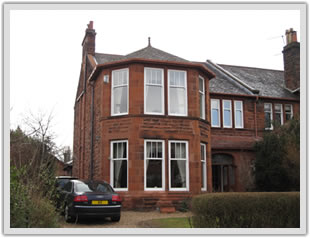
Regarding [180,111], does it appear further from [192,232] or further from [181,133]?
[192,232]

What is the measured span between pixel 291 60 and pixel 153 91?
1322 centimetres

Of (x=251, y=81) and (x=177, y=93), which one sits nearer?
(x=177, y=93)

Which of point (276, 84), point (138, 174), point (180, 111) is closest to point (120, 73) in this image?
point (180, 111)

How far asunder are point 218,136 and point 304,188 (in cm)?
1351

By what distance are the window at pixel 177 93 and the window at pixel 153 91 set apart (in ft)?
1.26

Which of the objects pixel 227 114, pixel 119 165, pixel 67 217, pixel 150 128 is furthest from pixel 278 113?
pixel 67 217

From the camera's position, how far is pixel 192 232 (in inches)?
319

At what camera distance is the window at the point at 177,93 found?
57.8 ft

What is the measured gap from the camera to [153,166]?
16.8 metres

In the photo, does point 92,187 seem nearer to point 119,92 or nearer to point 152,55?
point 119,92

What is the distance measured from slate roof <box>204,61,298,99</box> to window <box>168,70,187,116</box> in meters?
5.32

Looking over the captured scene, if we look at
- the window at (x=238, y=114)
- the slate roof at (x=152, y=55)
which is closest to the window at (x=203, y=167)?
the slate roof at (x=152, y=55)

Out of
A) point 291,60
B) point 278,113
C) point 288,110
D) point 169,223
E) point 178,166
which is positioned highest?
point 291,60

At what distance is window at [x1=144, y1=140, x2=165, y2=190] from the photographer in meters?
16.7
